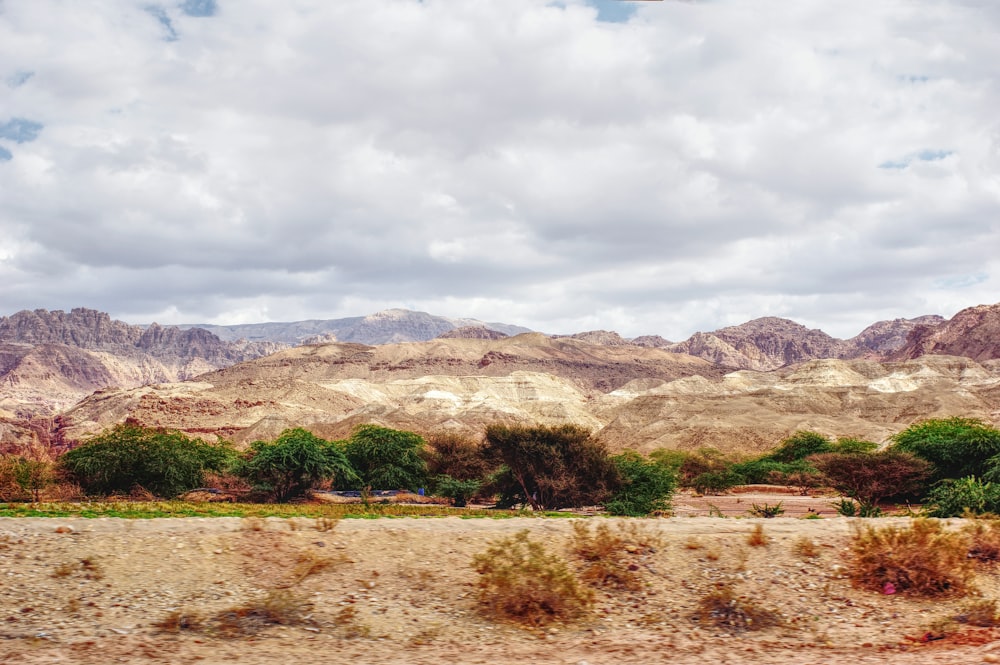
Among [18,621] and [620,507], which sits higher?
[18,621]

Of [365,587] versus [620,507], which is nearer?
[365,587]

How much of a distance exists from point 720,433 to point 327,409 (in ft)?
275

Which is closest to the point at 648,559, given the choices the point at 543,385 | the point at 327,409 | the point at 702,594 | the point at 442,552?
the point at 702,594

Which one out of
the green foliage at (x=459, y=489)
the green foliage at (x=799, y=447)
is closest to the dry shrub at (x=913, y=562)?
the green foliage at (x=459, y=489)

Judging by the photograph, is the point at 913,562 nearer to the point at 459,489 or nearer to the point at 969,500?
the point at 969,500

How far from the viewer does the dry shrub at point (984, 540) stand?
1448 centimetres

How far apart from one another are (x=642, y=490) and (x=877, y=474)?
13.4 metres

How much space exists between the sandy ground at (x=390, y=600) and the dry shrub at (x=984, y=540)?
58cm

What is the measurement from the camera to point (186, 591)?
40.3 feet

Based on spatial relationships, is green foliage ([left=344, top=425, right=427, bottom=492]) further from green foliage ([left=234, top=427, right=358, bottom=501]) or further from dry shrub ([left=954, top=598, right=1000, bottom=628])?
dry shrub ([left=954, top=598, right=1000, bottom=628])

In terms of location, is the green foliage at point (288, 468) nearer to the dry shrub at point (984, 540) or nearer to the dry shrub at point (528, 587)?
the dry shrub at point (528, 587)

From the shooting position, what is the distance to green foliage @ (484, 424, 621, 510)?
120 ft

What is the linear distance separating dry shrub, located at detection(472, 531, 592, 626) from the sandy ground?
9.7 inches

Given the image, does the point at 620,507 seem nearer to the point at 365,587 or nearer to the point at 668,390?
the point at 365,587
